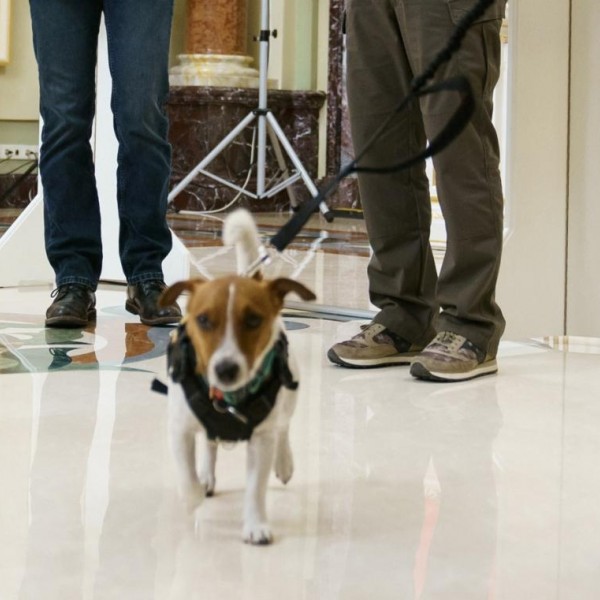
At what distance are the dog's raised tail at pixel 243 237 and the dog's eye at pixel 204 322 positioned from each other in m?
0.15

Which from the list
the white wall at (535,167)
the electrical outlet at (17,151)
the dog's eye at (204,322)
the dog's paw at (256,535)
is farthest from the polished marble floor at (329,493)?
the electrical outlet at (17,151)

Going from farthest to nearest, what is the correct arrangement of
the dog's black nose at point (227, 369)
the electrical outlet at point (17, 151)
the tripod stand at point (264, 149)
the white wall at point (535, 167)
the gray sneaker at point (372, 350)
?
the tripod stand at point (264, 149)
the electrical outlet at point (17, 151)
the white wall at point (535, 167)
the gray sneaker at point (372, 350)
the dog's black nose at point (227, 369)

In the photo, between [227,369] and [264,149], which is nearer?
[227,369]

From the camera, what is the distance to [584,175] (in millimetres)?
2570

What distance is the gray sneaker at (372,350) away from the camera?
215 centimetres

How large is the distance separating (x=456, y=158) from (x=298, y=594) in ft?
3.72

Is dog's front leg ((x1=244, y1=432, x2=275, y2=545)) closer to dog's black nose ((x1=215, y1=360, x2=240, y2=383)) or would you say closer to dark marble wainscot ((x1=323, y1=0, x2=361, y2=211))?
dog's black nose ((x1=215, y1=360, x2=240, y2=383))

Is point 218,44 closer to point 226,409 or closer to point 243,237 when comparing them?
point 243,237

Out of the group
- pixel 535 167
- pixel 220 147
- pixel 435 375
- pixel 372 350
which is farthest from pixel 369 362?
pixel 220 147

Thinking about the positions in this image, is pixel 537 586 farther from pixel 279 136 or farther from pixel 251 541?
pixel 279 136

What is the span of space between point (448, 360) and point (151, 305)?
0.78m

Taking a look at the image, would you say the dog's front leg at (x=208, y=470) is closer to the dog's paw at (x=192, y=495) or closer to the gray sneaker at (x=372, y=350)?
the dog's paw at (x=192, y=495)

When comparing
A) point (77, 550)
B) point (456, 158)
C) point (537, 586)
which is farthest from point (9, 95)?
point (537, 586)

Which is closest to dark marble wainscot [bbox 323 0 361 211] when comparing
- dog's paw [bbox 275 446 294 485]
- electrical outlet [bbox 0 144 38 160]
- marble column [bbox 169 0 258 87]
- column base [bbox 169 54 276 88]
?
column base [bbox 169 54 276 88]
